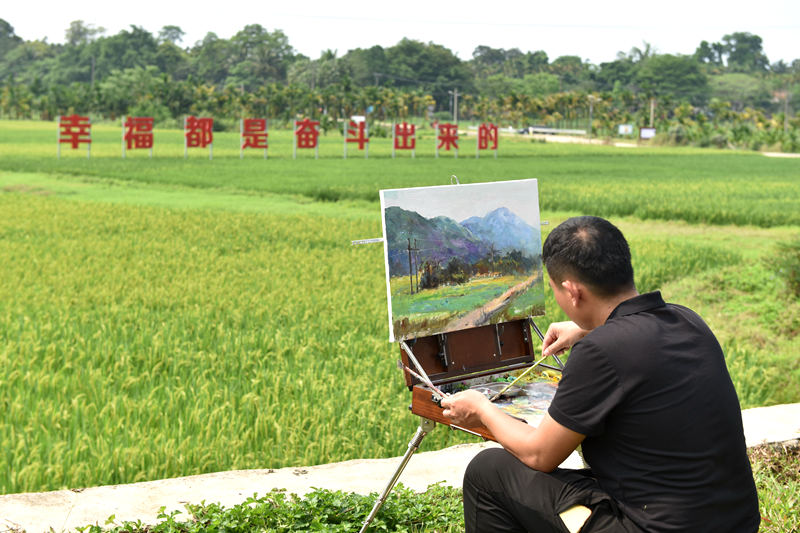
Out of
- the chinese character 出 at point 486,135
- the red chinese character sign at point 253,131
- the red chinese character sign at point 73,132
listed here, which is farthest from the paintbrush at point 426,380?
the chinese character 出 at point 486,135

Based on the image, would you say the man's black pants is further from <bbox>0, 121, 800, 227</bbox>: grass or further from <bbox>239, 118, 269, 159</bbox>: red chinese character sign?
<bbox>239, 118, 269, 159</bbox>: red chinese character sign

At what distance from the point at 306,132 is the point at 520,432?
108 feet

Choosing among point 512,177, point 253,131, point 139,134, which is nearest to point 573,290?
point 512,177

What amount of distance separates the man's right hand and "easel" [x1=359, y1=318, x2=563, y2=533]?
122mm

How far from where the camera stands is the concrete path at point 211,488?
10.1ft

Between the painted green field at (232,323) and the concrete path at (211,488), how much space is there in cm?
38

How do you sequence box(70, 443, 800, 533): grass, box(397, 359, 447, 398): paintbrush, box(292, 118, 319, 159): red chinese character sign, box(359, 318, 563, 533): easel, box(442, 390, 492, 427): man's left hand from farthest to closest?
box(292, 118, 319, 159): red chinese character sign, box(70, 443, 800, 533): grass, box(359, 318, 563, 533): easel, box(397, 359, 447, 398): paintbrush, box(442, 390, 492, 427): man's left hand

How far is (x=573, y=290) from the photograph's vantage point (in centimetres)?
228

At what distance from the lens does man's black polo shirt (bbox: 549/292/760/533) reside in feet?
6.80

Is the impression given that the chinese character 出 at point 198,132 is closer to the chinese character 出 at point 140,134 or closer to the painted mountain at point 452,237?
the chinese character 出 at point 140,134

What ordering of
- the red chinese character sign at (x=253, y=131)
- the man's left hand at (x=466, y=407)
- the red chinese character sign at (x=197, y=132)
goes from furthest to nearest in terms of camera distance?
the red chinese character sign at (x=253, y=131), the red chinese character sign at (x=197, y=132), the man's left hand at (x=466, y=407)

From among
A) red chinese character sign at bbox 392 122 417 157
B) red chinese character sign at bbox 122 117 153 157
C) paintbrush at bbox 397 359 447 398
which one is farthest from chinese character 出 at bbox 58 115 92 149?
paintbrush at bbox 397 359 447 398

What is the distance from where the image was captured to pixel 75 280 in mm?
8156

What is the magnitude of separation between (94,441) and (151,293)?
3.55m
